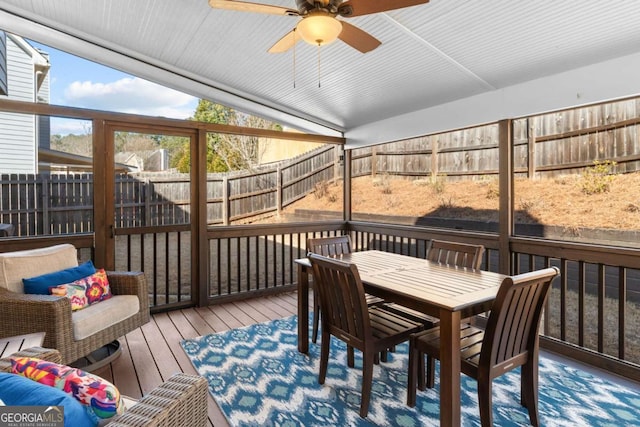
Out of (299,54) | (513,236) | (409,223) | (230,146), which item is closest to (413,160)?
(409,223)

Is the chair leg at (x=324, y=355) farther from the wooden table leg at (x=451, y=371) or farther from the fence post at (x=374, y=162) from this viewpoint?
the fence post at (x=374, y=162)

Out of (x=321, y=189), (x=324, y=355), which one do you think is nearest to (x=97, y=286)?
(x=324, y=355)

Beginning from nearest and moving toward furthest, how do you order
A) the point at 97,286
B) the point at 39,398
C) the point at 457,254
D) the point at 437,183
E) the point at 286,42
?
1. the point at 39,398
2. the point at 286,42
3. the point at 97,286
4. the point at 457,254
5. the point at 437,183

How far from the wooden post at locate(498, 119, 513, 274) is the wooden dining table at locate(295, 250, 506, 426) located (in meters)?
0.97

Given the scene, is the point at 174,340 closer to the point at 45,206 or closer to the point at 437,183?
the point at 45,206

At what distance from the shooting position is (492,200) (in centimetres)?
387

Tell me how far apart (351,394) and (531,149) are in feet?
9.45

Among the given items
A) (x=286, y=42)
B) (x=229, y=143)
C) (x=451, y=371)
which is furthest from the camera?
(x=229, y=143)

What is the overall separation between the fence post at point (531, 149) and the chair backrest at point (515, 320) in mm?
1842

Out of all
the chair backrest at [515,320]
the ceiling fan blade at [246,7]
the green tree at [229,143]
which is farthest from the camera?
the green tree at [229,143]

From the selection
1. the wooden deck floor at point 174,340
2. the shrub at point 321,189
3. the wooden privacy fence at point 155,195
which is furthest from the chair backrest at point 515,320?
the shrub at point 321,189

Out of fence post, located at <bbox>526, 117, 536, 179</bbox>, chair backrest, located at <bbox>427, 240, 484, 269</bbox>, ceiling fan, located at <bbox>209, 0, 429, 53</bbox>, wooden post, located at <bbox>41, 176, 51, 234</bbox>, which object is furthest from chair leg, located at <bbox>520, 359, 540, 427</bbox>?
wooden post, located at <bbox>41, 176, 51, 234</bbox>

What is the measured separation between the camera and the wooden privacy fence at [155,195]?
3469 mm

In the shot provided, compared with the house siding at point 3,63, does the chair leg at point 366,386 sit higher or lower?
lower
